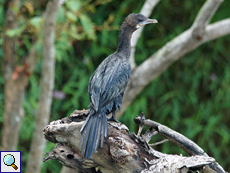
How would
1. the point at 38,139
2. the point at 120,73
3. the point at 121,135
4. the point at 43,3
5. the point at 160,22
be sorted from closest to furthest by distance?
the point at 121,135 < the point at 120,73 < the point at 38,139 < the point at 43,3 < the point at 160,22

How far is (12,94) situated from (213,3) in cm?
190

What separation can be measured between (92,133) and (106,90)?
30cm

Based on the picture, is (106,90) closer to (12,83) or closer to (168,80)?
(12,83)

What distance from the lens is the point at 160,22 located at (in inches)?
166

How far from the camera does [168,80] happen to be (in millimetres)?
4254

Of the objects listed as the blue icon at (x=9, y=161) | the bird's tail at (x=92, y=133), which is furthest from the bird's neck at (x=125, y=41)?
the blue icon at (x=9, y=161)

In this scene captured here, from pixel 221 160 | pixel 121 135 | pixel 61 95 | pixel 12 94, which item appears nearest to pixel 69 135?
pixel 121 135

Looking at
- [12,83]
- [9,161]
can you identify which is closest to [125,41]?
[9,161]

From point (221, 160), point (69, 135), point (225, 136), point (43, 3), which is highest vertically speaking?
point (43, 3)

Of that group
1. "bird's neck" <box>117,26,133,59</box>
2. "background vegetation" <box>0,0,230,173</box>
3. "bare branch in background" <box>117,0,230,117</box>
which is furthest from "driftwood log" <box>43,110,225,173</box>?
"background vegetation" <box>0,0,230,173</box>

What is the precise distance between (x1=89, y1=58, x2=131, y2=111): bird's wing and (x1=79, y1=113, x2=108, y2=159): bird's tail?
0.06m

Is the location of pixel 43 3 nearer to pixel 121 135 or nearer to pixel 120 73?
pixel 120 73

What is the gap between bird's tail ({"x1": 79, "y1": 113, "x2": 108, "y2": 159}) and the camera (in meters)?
1.67

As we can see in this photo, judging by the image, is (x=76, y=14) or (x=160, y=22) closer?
(x=76, y=14)
